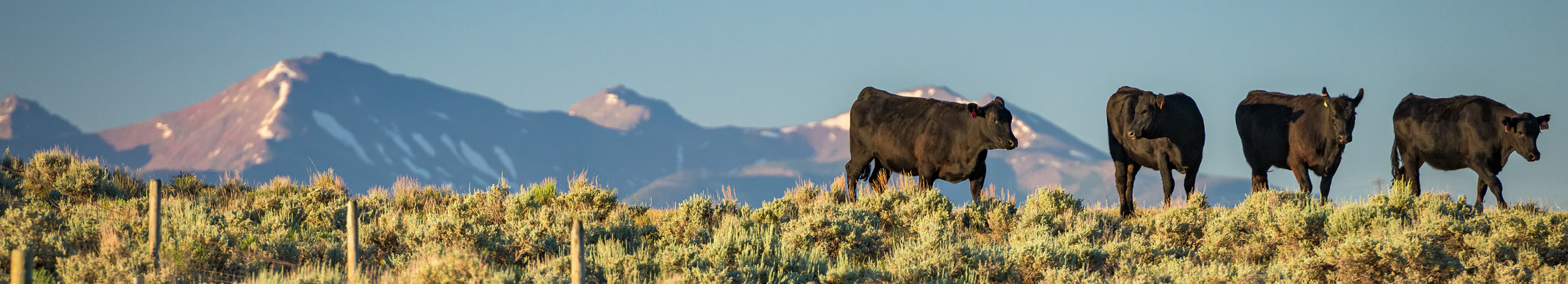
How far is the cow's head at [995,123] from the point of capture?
1563cm

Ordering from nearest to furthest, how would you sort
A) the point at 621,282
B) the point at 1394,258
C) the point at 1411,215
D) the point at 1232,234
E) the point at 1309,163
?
the point at 621,282, the point at 1394,258, the point at 1232,234, the point at 1411,215, the point at 1309,163

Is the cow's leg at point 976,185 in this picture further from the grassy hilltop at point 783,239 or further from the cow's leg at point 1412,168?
the cow's leg at point 1412,168

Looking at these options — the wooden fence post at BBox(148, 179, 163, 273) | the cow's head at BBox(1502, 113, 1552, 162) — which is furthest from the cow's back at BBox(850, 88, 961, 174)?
the wooden fence post at BBox(148, 179, 163, 273)

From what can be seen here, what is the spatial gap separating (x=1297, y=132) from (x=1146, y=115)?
2969mm

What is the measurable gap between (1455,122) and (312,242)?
14903 millimetres

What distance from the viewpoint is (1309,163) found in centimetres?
1714

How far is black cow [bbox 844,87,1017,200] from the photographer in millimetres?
16016

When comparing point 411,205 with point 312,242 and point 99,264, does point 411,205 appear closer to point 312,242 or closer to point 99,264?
point 312,242

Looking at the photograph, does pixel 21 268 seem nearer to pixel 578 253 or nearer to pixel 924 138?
pixel 578 253

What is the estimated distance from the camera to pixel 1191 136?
53.4 feet

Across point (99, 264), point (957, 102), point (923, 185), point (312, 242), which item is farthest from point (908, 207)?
point (99, 264)

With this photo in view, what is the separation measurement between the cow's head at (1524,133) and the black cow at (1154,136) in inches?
162

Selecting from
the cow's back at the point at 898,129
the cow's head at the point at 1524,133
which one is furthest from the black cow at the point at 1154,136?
the cow's head at the point at 1524,133

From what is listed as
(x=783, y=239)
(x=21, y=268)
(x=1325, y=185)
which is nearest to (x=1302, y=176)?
(x=1325, y=185)
